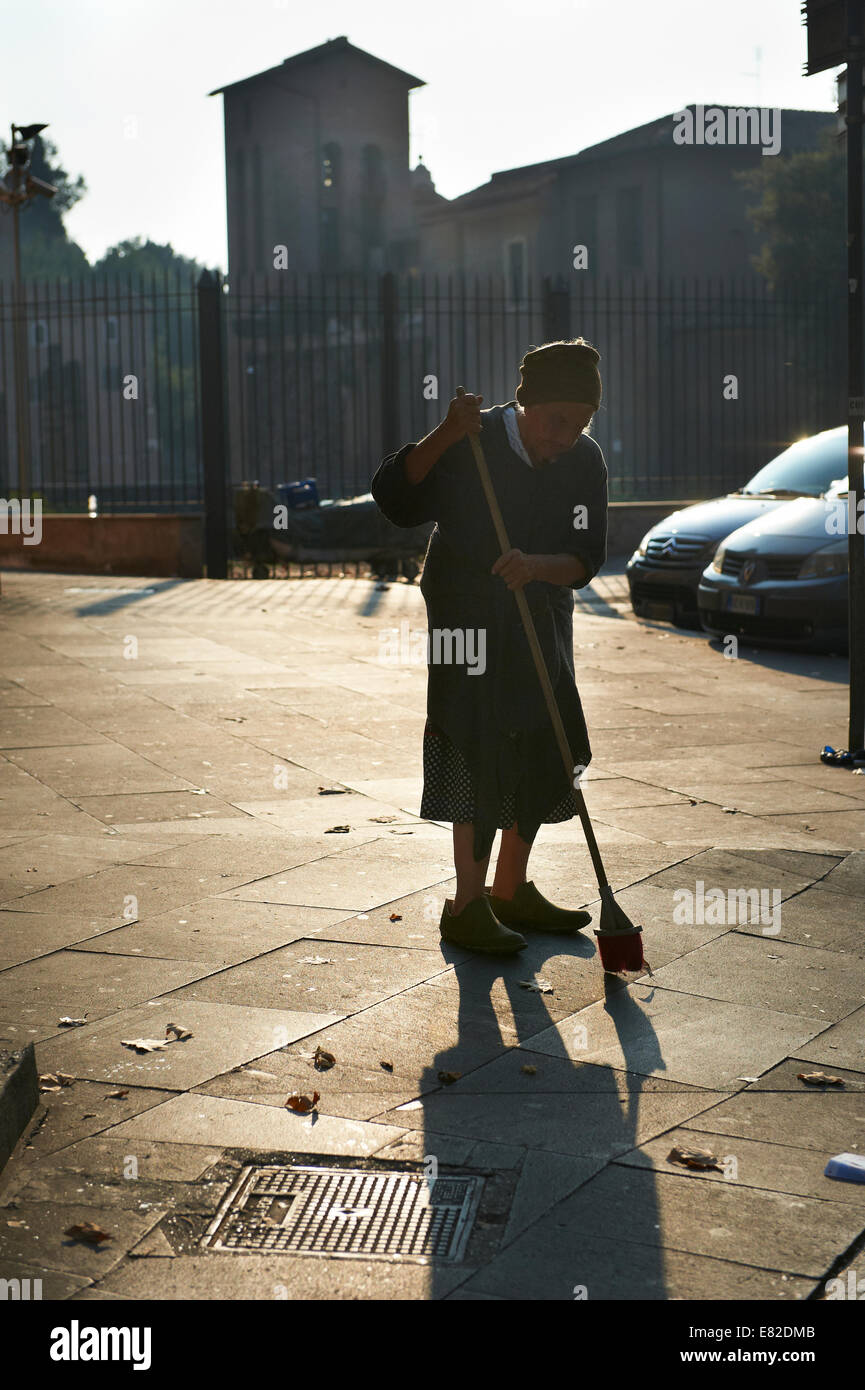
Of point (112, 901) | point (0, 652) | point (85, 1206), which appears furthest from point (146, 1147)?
point (0, 652)

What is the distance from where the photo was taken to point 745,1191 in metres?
3.12

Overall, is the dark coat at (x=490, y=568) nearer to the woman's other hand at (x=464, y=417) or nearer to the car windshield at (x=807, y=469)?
the woman's other hand at (x=464, y=417)

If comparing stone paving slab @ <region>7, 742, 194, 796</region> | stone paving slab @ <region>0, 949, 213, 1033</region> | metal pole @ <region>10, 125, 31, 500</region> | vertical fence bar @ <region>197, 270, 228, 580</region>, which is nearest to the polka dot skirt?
stone paving slab @ <region>0, 949, 213, 1033</region>

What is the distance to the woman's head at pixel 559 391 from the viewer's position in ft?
14.3

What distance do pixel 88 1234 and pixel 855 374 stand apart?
18.9 feet

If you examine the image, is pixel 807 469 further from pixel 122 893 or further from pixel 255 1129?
pixel 255 1129

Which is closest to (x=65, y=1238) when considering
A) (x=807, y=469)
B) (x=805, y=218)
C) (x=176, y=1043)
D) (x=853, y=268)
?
(x=176, y=1043)

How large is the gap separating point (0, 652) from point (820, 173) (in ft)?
91.0

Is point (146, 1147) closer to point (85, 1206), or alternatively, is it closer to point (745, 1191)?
point (85, 1206)

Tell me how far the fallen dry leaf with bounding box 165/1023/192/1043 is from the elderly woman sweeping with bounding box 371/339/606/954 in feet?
3.21

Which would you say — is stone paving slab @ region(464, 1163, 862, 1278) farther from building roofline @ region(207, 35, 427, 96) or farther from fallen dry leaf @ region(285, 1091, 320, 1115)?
building roofline @ region(207, 35, 427, 96)

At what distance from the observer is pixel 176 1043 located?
3.87m

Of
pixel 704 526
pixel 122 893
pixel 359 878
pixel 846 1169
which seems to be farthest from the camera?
pixel 704 526
